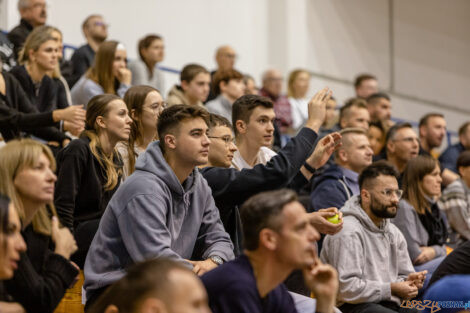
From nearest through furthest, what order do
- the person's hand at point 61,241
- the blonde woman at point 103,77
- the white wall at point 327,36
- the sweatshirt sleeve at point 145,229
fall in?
the person's hand at point 61,241 → the sweatshirt sleeve at point 145,229 → the blonde woman at point 103,77 → the white wall at point 327,36

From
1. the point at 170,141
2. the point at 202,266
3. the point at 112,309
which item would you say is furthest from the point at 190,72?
the point at 112,309

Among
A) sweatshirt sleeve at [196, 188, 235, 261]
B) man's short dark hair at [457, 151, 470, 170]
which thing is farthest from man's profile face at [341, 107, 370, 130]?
sweatshirt sleeve at [196, 188, 235, 261]

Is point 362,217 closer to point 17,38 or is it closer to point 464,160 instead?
point 464,160

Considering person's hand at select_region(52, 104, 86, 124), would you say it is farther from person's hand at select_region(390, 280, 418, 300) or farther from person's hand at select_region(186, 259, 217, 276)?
person's hand at select_region(390, 280, 418, 300)

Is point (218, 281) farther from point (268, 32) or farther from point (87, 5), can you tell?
point (268, 32)

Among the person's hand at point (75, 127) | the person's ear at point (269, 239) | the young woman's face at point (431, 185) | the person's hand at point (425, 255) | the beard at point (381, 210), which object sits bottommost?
the person's hand at point (425, 255)

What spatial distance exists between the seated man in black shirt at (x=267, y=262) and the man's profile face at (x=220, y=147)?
154cm

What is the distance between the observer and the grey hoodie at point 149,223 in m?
3.13

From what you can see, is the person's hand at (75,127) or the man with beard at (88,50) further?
the man with beard at (88,50)

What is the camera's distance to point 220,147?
4.16m

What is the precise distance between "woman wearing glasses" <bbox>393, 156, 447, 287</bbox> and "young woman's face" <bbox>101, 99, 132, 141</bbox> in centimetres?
204

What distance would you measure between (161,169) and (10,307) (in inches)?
40.0

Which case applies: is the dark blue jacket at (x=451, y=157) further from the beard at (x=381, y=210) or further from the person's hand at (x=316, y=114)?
the person's hand at (x=316, y=114)

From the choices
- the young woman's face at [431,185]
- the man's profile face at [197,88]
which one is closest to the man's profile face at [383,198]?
the young woman's face at [431,185]
